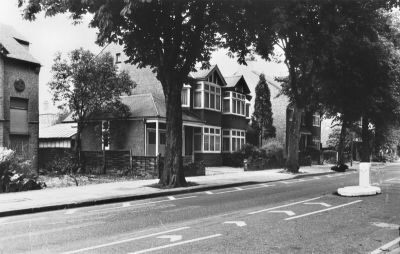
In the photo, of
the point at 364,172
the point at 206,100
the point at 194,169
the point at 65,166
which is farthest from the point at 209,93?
the point at 364,172

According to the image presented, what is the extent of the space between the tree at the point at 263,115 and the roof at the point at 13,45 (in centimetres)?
2311

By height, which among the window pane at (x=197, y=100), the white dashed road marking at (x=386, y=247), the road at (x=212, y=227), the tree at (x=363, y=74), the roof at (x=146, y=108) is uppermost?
the tree at (x=363, y=74)

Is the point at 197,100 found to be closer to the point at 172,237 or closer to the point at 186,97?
the point at 186,97

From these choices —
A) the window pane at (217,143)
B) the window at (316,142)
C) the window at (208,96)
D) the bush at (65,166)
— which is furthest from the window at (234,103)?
the window at (316,142)

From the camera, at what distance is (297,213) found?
1161 cm

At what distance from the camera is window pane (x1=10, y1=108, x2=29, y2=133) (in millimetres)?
24394

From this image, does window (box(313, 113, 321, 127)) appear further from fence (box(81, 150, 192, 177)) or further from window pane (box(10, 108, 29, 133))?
window pane (box(10, 108, 29, 133))

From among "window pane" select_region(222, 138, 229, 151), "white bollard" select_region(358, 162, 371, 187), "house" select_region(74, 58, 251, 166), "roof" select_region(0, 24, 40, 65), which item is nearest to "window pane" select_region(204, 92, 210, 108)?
"house" select_region(74, 58, 251, 166)

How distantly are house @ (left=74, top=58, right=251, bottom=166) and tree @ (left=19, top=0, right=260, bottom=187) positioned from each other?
7689mm

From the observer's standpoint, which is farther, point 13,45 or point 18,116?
point 13,45

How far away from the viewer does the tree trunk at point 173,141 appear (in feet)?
61.9

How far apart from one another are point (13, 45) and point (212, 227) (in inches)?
811

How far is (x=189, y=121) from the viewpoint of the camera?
1227 inches

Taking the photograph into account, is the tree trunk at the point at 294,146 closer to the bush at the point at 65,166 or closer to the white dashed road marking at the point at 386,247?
the bush at the point at 65,166
